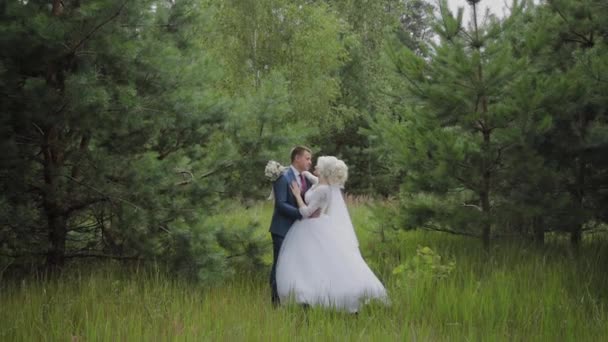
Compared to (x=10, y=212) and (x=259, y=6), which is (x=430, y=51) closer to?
(x=10, y=212)

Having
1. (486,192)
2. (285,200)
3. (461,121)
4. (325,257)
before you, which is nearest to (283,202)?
(285,200)

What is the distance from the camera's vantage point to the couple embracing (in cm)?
510

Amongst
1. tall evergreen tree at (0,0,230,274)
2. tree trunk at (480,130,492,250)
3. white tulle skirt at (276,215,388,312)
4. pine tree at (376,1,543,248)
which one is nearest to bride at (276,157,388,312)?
white tulle skirt at (276,215,388,312)

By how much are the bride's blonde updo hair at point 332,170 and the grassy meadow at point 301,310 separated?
3.76 ft

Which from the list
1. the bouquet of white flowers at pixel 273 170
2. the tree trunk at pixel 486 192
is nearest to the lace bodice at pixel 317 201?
the bouquet of white flowers at pixel 273 170

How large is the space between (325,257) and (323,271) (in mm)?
124

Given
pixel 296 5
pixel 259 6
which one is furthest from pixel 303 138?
pixel 296 5

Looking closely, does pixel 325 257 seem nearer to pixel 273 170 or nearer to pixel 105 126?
pixel 273 170

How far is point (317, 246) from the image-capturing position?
5324mm

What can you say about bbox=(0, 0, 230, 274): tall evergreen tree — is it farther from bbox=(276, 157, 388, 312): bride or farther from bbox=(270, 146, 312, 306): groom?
bbox=(276, 157, 388, 312): bride

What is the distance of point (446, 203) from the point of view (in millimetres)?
7598

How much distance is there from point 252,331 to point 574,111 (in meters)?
4.68

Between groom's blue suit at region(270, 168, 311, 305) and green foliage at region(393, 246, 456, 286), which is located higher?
groom's blue suit at region(270, 168, 311, 305)

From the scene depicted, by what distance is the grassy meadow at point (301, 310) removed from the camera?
427 centimetres
